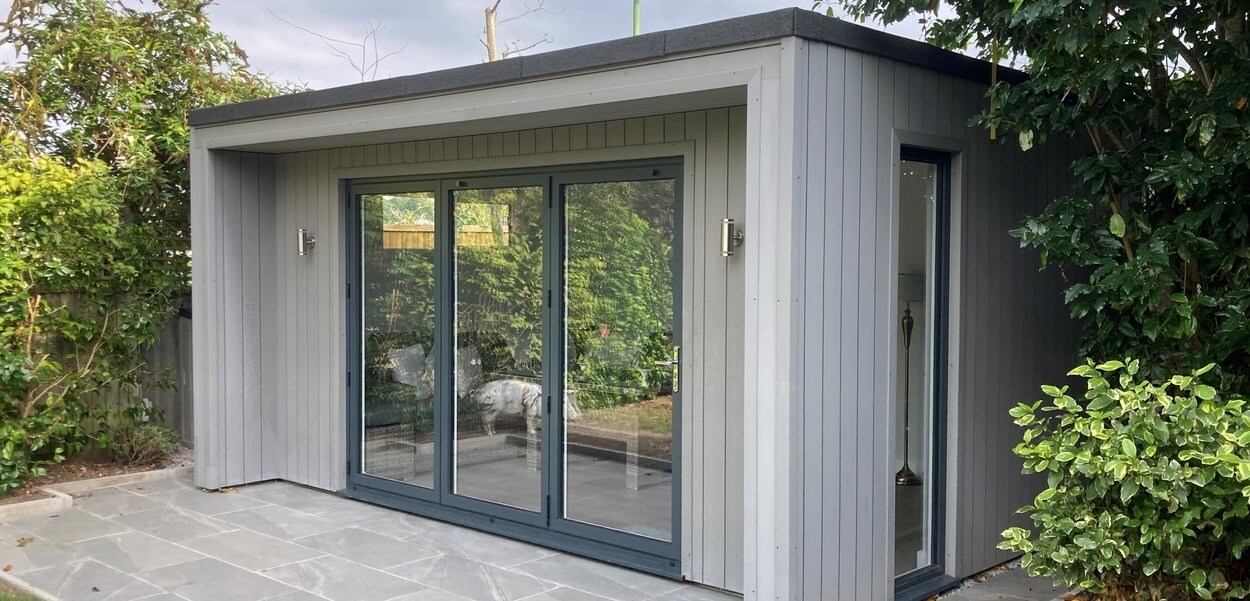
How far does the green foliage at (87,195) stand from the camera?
6242mm

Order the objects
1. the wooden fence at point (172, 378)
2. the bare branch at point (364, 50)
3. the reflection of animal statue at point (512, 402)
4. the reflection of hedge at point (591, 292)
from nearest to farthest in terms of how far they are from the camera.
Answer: the reflection of hedge at point (591, 292) → the reflection of animal statue at point (512, 402) → the wooden fence at point (172, 378) → the bare branch at point (364, 50)

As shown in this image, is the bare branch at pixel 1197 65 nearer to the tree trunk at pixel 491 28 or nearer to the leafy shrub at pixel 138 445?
the leafy shrub at pixel 138 445

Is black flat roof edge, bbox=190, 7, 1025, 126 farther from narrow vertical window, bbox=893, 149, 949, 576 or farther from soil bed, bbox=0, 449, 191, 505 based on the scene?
soil bed, bbox=0, 449, 191, 505

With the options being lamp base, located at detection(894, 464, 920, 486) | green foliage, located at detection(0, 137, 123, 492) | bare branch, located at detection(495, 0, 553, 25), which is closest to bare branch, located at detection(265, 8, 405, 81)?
bare branch, located at detection(495, 0, 553, 25)

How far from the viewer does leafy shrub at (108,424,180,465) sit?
6934 millimetres

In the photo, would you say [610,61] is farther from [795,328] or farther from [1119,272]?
[1119,272]

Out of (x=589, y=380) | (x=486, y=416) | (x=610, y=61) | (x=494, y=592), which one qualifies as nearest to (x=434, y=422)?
(x=486, y=416)

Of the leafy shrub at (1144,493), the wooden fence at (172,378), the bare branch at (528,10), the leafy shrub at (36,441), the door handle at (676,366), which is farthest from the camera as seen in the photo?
the bare branch at (528,10)

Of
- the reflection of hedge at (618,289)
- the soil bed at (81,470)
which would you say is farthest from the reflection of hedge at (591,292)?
the soil bed at (81,470)

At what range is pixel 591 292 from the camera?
498 cm

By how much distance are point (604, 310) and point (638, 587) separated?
1.28 metres

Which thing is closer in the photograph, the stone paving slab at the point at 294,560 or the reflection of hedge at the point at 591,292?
the stone paving slab at the point at 294,560

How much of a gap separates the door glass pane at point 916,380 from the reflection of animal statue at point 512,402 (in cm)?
155

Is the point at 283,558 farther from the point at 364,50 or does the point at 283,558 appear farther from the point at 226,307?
the point at 364,50
